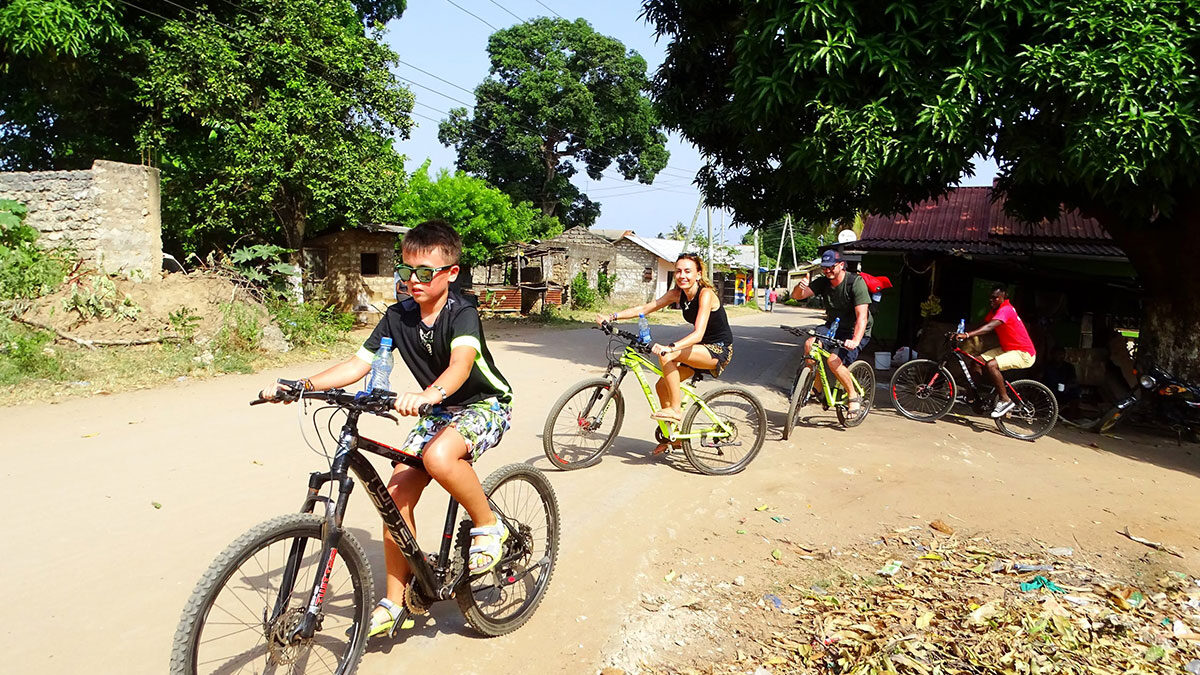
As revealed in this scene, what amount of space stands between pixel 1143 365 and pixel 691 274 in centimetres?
762

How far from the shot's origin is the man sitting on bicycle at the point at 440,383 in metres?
2.85

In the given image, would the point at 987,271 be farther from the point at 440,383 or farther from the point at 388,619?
the point at 388,619

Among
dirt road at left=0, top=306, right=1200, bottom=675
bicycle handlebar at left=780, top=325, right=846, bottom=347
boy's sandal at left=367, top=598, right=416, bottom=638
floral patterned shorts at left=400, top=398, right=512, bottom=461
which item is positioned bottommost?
dirt road at left=0, top=306, right=1200, bottom=675

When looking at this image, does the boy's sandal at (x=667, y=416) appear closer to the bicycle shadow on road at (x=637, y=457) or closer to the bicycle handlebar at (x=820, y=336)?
the bicycle shadow on road at (x=637, y=457)

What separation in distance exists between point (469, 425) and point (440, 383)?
295 millimetres

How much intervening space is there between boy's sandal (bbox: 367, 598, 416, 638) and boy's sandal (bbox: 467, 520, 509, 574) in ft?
1.10

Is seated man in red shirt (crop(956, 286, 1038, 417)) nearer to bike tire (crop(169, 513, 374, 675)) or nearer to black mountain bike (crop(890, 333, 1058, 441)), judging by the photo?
black mountain bike (crop(890, 333, 1058, 441))

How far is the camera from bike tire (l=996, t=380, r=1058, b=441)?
8.20 metres

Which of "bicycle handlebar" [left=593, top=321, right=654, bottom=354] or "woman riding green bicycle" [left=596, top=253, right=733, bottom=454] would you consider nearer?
"bicycle handlebar" [left=593, top=321, right=654, bottom=354]

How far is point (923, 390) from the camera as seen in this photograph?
8.83 meters

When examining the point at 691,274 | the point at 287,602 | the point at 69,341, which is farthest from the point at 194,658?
the point at 69,341

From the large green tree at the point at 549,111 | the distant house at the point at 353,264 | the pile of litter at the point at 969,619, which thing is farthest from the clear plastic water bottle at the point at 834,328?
the large green tree at the point at 549,111

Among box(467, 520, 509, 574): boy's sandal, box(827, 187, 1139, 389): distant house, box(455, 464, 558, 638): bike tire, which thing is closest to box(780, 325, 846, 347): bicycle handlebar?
box(455, 464, 558, 638): bike tire

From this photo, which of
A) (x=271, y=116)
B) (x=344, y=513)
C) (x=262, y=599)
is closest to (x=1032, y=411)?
(x=344, y=513)
